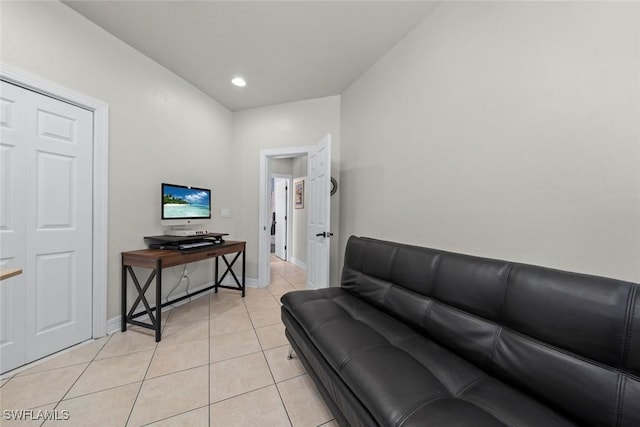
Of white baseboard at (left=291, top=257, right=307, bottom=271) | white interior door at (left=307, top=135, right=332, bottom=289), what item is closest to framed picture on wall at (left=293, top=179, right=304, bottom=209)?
white baseboard at (left=291, top=257, right=307, bottom=271)

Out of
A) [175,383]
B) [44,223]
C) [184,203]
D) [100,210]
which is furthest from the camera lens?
[184,203]

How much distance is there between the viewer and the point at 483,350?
108 centimetres

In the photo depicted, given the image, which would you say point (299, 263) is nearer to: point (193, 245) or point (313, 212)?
point (313, 212)

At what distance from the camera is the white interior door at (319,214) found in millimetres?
2518

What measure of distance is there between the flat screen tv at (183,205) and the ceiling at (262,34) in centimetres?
133

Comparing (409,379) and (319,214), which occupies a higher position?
(319,214)

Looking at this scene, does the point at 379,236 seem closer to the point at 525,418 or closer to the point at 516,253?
the point at 516,253

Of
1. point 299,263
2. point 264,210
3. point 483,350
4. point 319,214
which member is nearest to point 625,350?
point 483,350

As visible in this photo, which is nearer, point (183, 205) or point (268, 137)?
point (183, 205)

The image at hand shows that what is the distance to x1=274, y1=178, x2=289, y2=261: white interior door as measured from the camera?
550 cm

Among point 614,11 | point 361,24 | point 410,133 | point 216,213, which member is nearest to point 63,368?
point 216,213

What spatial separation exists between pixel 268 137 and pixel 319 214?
59.0 inches

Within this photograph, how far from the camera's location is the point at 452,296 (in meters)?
1.27

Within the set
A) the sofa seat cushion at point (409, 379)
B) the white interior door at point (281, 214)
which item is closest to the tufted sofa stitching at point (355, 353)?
the sofa seat cushion at point (409, 379)
